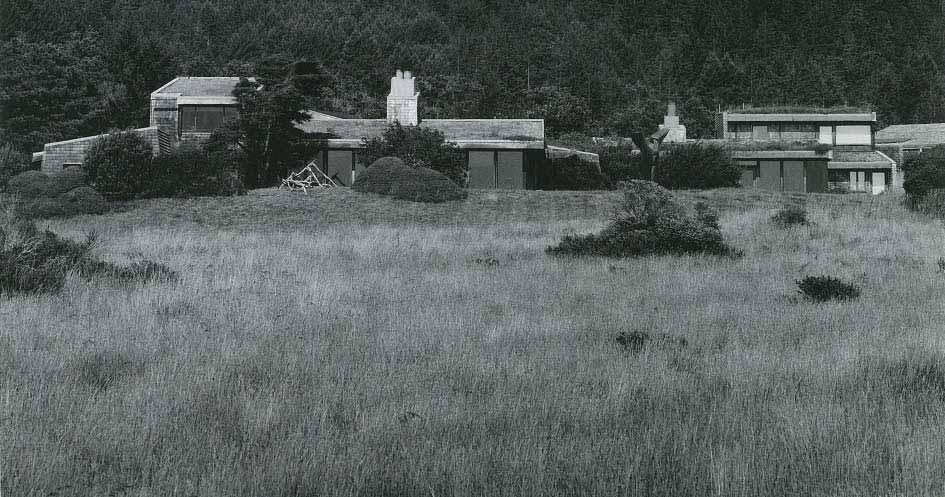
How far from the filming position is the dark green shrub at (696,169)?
4234cm

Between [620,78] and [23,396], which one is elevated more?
[620,78]

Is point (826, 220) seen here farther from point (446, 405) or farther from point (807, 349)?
point (446, 405)

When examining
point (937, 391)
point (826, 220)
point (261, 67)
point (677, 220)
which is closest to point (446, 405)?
point (937, 391)

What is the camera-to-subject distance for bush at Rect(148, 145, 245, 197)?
1262 inches

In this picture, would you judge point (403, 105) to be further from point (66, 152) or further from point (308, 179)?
point (66, 152)

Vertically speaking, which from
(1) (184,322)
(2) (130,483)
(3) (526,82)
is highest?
(3) (526,82)

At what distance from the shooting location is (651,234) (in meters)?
17.6

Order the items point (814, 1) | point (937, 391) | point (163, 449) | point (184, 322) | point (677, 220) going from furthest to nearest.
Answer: point (814, 1) < point (677, 220) < point (184, 322) < point (937, 391) < point (163, 449)

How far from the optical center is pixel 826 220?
23.5 metres

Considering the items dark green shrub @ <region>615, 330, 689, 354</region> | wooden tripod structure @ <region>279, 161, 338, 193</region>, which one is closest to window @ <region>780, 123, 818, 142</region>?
wooden tripod structure @ <region>279, 161, 338, 193</region>

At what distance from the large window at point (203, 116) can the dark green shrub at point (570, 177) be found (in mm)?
15882

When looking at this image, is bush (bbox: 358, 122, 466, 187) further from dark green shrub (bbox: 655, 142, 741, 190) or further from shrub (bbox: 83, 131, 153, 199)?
dark green shrub (bbox: 655, 142, 741, 190)

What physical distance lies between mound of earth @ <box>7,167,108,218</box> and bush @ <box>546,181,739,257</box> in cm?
1692

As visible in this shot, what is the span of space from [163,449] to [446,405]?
77.8 inches
